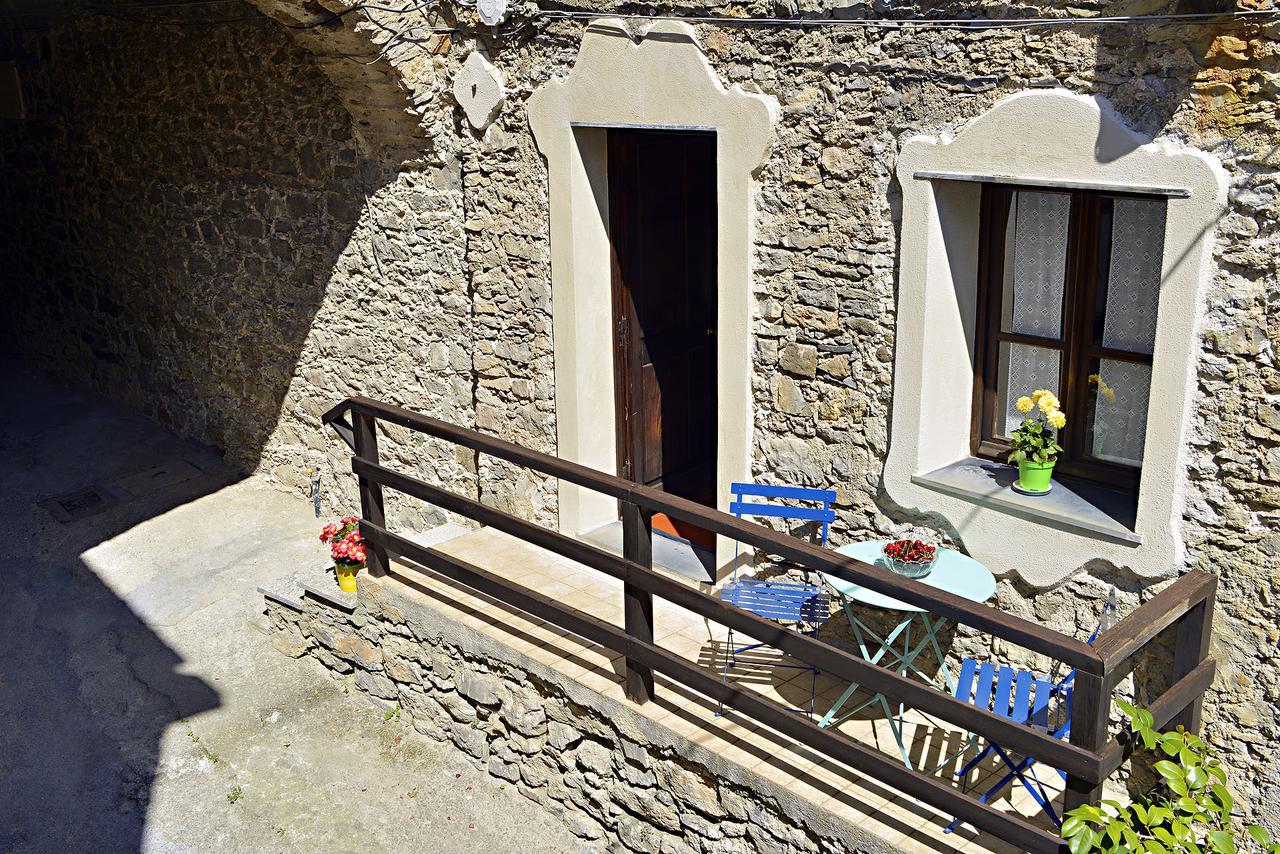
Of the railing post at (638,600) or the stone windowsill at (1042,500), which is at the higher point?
the stone windowsill at (1042,500)

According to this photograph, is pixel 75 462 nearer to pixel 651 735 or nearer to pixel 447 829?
pixel 447 829

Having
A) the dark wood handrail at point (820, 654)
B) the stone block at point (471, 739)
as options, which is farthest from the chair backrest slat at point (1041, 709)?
the stone block at point (471, 739)

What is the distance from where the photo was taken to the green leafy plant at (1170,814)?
316 cm

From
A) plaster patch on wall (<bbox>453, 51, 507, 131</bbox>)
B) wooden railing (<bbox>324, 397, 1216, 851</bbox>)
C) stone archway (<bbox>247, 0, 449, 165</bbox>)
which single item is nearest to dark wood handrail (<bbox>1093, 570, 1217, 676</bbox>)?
wooden railing (<bbox>324, 397, 1216, 851</bbox>)

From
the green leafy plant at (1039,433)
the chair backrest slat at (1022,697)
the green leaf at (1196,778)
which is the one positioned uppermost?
the green leafy plant at (1039,433)


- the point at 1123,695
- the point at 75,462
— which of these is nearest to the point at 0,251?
the point at 75,462

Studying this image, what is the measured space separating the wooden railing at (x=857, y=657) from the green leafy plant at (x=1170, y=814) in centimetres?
9

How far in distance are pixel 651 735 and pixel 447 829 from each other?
109 centimetres

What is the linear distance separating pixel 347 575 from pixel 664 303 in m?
2.05

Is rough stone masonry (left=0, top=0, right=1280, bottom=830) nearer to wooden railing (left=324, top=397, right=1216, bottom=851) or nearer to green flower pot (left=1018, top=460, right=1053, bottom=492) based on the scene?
green flower pot (left=1018, top=460, right=1053, bottom=492)

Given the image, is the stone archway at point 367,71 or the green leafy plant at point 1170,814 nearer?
the green leafy plant at point 1170,814

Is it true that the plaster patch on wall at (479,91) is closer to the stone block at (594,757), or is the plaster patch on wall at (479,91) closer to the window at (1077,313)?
the window at (1077,313)

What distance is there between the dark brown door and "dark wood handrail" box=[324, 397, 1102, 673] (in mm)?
1261

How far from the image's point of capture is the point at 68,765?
5.22 meters
